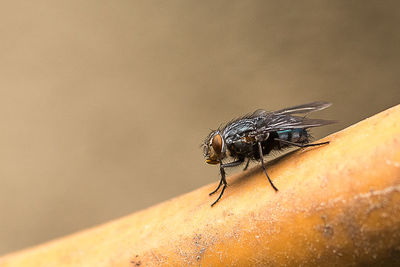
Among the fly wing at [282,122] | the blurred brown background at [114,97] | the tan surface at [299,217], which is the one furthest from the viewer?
the blurred brown background at [114,97]

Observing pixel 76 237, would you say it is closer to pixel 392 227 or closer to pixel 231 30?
pixel 392 227

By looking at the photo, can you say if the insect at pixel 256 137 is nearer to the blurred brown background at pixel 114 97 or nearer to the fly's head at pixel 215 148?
the fly's head at pixel 215 148

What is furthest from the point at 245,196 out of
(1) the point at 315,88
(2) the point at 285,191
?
(1) the point at 315,88

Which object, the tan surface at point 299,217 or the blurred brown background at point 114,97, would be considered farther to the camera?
the blurred brown background at point 114,97

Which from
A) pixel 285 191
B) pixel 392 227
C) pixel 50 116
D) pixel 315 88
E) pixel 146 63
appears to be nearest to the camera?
pixel 392 227

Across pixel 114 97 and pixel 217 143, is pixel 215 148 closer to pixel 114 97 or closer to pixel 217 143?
pixel 217 143

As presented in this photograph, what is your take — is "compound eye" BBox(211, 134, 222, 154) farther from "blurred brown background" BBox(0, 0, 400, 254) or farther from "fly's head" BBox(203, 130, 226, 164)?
"blurred brown background" BBox(0, 0, 400, 254)

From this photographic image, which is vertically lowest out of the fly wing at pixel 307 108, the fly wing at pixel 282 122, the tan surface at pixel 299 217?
the tan surface at pixel 299 217

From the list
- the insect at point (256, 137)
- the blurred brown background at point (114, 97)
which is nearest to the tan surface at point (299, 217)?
the insect at point (256, 137)
